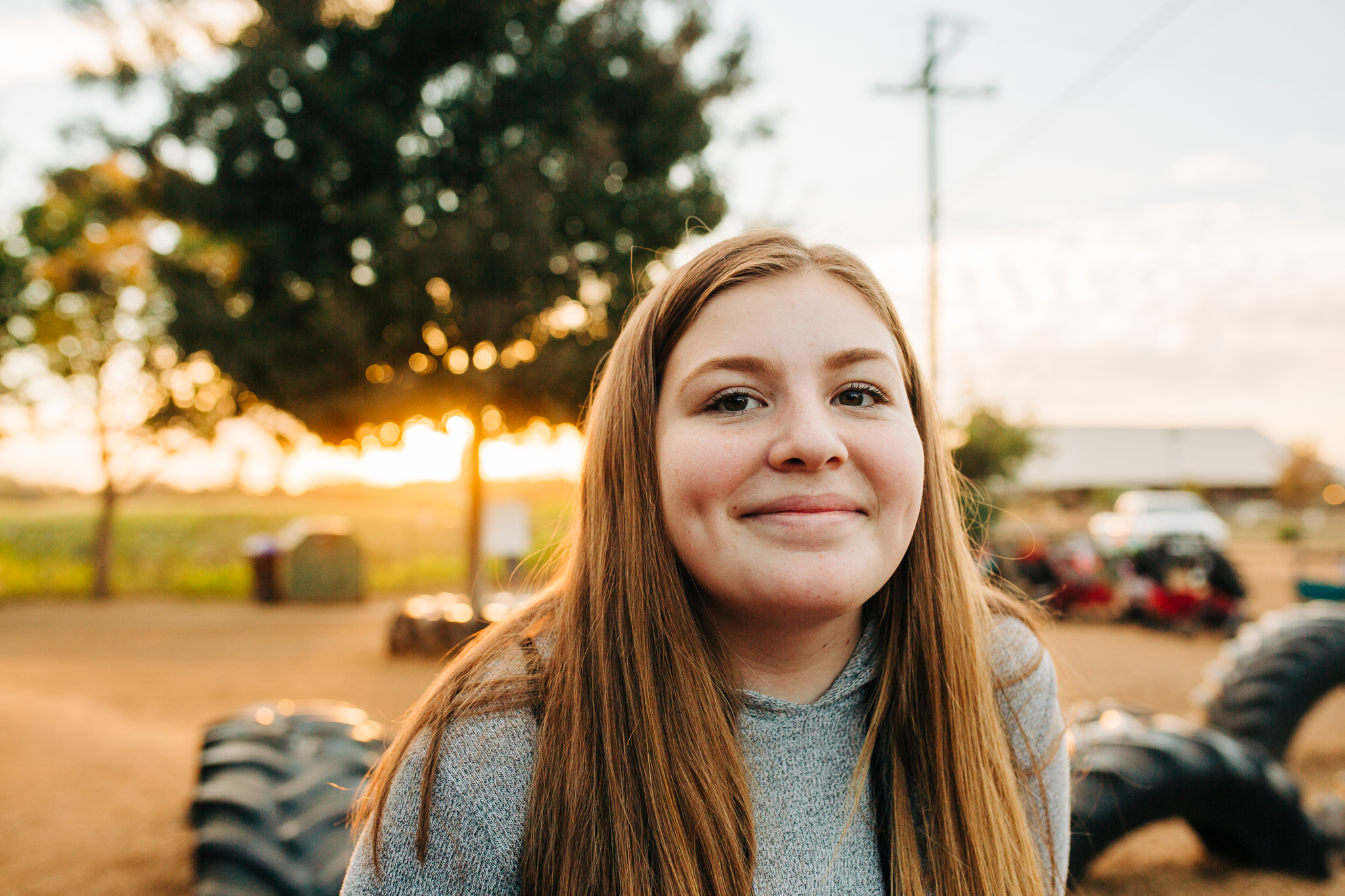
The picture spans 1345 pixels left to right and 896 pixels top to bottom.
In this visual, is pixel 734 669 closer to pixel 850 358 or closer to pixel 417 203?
pixel 850 358

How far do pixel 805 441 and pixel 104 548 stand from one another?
18.0 metres

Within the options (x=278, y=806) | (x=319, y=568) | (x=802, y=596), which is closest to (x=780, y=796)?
(x=802, y=596)

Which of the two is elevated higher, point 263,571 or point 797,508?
point 797,508

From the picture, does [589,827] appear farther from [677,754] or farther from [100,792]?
[100,792]

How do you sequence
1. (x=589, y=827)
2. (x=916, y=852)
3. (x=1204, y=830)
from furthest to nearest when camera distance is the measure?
(x=1204, y=830) → (x=916, y=852) → (x=589, y=827)

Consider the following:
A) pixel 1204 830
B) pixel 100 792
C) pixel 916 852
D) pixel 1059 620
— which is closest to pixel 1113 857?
pixel 1204 830

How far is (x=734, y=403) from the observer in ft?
4.53

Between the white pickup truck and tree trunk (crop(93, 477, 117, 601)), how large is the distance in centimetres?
1966

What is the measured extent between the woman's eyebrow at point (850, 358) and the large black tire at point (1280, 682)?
15.8 feet

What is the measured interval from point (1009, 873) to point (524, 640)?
0.96 meters

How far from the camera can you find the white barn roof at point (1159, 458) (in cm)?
5869

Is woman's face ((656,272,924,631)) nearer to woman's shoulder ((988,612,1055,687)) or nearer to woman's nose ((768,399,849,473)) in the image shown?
woman's nose ((768,399,849,473))

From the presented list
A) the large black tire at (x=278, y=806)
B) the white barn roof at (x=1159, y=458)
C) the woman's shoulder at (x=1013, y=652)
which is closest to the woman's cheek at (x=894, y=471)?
the woman's shoulder at (x=1013, y=652)

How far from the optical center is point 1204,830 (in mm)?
3824
